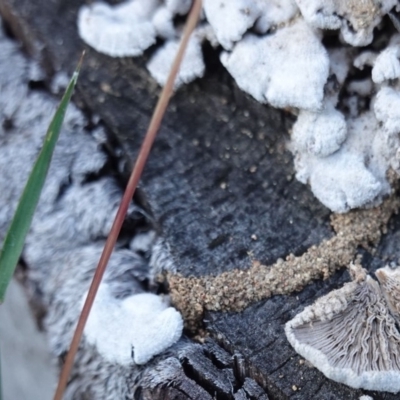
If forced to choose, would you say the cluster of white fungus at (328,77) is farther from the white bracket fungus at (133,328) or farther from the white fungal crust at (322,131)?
the white bracket fungus at (133,328)

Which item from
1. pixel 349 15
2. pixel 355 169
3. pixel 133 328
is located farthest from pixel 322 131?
pixel 133 328

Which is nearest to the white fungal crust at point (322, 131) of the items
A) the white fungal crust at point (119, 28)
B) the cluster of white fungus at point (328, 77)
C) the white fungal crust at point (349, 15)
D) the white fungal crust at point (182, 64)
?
the cluster of white fungus at point (328, 77)

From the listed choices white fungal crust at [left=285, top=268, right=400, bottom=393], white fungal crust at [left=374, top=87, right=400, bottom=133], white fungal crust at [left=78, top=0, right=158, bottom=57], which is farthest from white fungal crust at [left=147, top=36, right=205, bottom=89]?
white fungal crust at [left=285, top=268, right=400, bottom=393]

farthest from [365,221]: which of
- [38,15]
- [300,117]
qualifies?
[38,15]

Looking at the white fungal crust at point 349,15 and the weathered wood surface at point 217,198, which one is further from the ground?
the white fungal crust at point 349,15

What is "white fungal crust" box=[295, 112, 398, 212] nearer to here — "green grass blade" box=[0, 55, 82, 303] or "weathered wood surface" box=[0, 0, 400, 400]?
"weathered wood surface" box=[0, 0, 400, 400]

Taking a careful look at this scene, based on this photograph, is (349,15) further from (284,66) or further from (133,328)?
(133,328)

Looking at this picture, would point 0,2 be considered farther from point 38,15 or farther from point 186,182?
point 186,182
